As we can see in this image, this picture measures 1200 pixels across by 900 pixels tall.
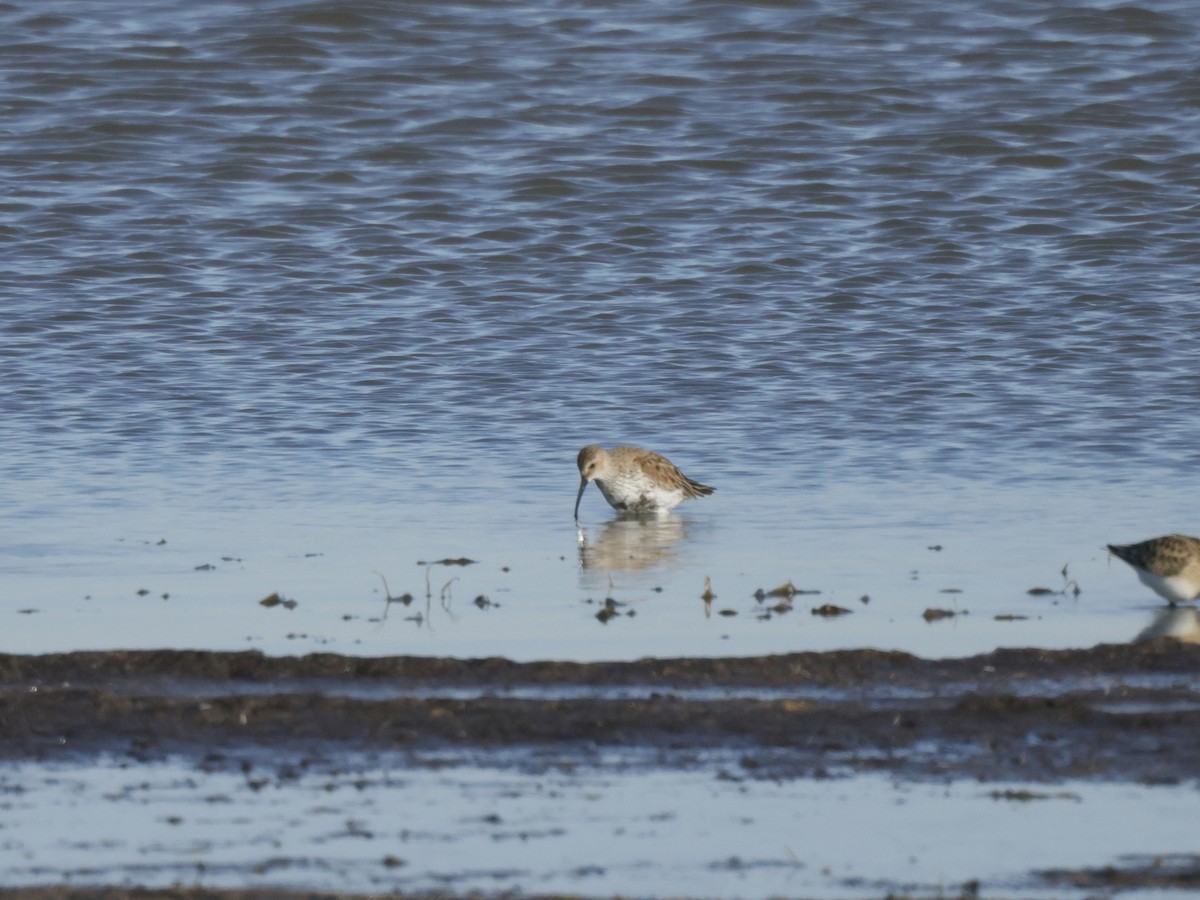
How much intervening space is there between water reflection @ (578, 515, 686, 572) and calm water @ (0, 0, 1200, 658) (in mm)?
61

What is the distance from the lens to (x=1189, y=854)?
6.53 meters

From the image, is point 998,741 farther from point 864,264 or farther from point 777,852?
point 864,264

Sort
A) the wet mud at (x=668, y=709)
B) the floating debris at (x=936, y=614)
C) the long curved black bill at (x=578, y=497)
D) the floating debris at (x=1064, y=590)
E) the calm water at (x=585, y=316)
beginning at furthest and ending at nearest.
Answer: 1. the long curved black bill at (x=578, y=497)
2. the calm water at (x=585, y=316)
3. the floating debris at (x=1064, y=590)
4. the floating debris at (x=936, y=614)
5. the wet mud at (x=668, y=709)

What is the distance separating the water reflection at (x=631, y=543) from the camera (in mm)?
12391

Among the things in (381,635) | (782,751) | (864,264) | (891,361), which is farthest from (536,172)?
(782,751)

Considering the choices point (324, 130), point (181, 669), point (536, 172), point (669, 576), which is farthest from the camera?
point (324, 130)

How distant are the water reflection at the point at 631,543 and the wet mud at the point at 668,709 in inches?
129

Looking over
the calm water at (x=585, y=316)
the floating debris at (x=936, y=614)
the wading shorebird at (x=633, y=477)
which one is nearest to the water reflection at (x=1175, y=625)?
the calm water at (x=585, y=316)

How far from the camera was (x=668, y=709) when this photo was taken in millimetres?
8180

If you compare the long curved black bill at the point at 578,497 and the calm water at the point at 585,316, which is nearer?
the calm water at the point at 585,316

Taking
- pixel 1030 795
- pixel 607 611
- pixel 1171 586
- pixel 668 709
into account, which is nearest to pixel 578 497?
pixel 607 611

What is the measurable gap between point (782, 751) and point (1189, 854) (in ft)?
5.47

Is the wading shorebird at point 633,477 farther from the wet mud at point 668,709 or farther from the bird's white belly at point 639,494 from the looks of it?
the wet mud at point 668,709

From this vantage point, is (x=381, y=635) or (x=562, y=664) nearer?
(x=562, y=664)
